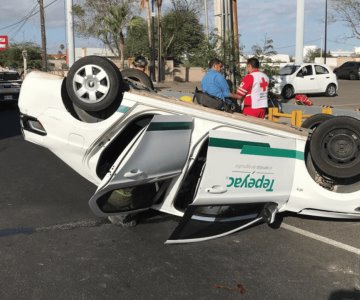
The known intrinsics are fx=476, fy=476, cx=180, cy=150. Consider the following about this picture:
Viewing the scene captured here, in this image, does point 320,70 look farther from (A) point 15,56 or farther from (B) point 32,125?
(A) point 15,56

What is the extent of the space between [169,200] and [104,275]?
1.05 meters

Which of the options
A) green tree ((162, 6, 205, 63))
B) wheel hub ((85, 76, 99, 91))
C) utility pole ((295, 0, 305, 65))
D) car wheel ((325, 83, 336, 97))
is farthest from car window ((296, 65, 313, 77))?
green tree ((162, 6, 205, 63))

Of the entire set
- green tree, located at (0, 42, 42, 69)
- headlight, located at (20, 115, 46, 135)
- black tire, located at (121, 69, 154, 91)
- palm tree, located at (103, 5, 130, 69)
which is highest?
palm tree, located at (103, 5, 130, 69)

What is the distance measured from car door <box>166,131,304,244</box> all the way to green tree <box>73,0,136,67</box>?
27581 mm

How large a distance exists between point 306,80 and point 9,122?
13.5m

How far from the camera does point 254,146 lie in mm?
4367

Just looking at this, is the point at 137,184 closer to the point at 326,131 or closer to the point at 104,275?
the point at 104,275

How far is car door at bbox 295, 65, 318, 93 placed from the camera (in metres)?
21.5

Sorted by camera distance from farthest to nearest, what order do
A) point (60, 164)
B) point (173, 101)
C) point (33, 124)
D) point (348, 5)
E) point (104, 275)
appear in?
point (348, 5)
point (60, 164)
point (33, 124)
point (173, 101)
point (104, 275)

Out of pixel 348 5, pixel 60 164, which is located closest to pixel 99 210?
pixel 60 164

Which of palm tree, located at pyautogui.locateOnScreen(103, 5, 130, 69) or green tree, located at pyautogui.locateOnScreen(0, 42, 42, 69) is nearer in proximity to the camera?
palm tree, located at pyautogui.locateOnScreen(103, 5, 130, 69)

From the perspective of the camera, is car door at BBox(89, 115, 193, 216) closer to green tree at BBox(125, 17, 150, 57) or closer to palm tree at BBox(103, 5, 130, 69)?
palm tree at BBox(103, 5, 130, 69)

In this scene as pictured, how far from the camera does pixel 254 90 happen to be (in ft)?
26.3

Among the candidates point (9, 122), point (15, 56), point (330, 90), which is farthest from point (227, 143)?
point (15, 56)
